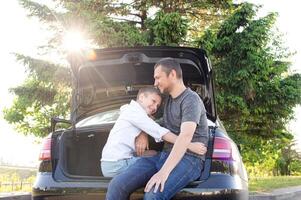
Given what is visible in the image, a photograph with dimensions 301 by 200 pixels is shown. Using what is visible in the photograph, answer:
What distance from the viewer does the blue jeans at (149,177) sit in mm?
3396

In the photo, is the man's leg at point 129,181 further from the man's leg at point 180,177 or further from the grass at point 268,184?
the grass at point 268,184

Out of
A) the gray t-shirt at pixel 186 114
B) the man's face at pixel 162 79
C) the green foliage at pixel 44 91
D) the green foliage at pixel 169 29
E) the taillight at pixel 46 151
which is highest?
the green foliage at pixel 169 29

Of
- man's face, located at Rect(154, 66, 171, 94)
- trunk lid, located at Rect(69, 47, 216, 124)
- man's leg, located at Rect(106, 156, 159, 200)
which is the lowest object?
man's leg, located at Rect(106, 156, 159, 200)

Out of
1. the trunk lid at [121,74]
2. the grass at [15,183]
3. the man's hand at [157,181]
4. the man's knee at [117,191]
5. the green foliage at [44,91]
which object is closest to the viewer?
the man's hand at [157,181]

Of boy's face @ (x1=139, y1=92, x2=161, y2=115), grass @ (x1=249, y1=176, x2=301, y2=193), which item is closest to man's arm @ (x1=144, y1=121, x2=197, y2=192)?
boy's face @ (x1=139, y1=92, x2=161, y2=115)

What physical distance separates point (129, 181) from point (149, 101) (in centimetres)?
65

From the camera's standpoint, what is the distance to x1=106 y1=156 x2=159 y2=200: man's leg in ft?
11.4

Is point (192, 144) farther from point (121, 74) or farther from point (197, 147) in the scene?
point (121, 74)

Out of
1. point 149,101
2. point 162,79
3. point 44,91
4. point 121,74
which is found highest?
point 44,91

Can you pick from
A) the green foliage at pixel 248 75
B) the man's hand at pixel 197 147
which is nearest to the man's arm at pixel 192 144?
the man's hand at pixel 197 147

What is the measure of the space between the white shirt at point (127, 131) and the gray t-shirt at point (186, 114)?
0.14 metres

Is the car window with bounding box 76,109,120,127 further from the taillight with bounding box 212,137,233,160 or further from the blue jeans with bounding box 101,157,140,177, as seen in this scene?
the taillight with bounding box 212,137,233,160

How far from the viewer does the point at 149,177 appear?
3553 millimetres

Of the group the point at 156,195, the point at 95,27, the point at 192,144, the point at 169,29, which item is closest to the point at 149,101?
the point at 192,144
